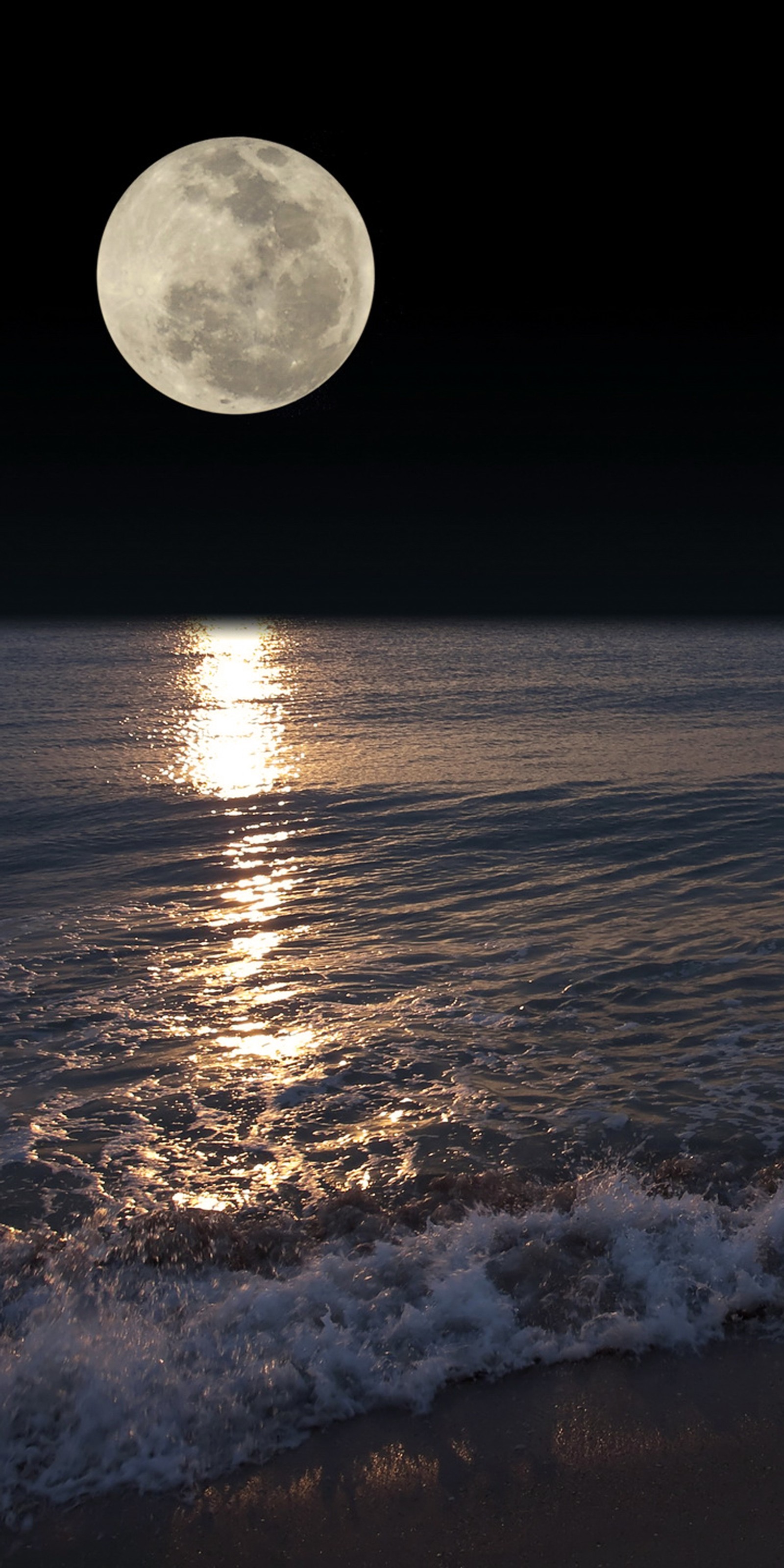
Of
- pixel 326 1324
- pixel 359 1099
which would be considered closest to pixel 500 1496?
pixel 326 1324

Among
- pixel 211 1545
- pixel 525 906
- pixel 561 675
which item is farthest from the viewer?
pixel 561 675

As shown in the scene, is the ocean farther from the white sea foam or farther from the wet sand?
the wet sand

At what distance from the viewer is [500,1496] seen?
11.2ft

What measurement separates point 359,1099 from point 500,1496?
3.05 metres

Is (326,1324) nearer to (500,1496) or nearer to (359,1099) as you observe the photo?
(500,1496)

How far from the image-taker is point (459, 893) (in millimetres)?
10781

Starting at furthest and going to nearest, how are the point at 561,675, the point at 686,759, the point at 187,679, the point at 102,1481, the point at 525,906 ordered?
the point at 187,679 < the point at 561,675 < the point at 686,759 < the point at 525,906 < the point at 102,1481

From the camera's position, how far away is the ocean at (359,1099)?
159 inches

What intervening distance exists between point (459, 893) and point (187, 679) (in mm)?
36807

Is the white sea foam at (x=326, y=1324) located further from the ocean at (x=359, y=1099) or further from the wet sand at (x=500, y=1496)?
the wet sand at (x=500, y=1496)

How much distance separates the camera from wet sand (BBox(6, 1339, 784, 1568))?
3.23m

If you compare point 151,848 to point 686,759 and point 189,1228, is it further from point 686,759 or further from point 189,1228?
point 686,759

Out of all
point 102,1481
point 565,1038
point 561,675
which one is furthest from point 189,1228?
point 561,675

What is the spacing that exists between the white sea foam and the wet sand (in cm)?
14
